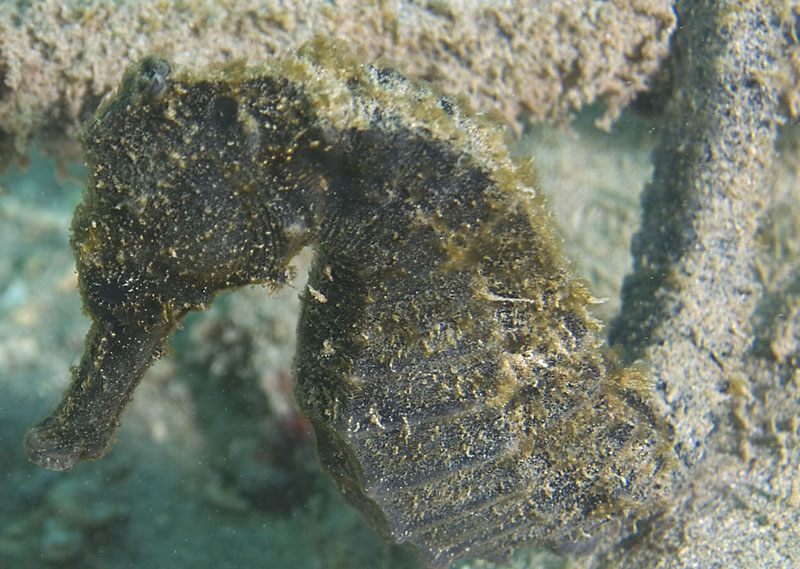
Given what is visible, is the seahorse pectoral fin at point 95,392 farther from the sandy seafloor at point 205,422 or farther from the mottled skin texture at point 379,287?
the sandy seafloor at point 205,422

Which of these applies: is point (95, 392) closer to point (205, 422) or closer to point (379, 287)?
point (379, 287)

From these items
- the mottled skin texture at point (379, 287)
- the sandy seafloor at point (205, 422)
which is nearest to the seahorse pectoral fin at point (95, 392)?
the mottled skin texture at point (379, 287)

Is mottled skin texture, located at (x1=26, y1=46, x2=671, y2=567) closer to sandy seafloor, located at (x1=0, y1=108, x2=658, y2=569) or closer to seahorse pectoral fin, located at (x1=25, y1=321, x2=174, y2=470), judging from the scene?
seahorse pectoral fin, located at (x1=25, y1=321, x2=174, y2=470)

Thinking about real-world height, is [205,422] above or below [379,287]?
below

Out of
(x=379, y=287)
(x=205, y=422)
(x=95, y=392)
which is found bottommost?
(x=205, y=422)

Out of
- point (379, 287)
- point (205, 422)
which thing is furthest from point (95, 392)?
point (205, 422)

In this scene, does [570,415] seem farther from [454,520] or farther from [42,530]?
[42,530]

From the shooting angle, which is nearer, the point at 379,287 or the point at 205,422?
the point at 379,287
